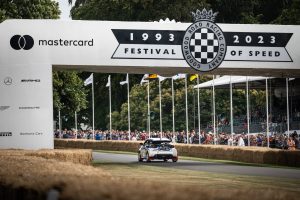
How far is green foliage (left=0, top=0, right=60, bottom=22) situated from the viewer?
149ft

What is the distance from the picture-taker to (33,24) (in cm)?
2764

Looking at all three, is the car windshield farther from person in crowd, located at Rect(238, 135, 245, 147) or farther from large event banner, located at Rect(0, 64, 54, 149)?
person in crowd, located at Rect(238, 135, 245, 147)

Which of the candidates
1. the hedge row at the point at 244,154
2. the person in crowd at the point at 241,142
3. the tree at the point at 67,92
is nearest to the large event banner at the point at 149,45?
the hedge row at the point at 244,154

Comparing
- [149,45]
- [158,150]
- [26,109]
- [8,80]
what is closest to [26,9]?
[158,150]

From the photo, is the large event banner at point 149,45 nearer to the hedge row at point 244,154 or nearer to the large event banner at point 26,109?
the large event banner at point 26,109

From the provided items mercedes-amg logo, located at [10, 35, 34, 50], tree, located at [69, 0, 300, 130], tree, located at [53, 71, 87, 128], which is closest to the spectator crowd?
tree, located at [69, 0, 300, 130]

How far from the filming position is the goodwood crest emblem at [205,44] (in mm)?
28797

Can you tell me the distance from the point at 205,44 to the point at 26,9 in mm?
19354

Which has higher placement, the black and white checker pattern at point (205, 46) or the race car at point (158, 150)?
the black and white checker pattern at point (205, 46)

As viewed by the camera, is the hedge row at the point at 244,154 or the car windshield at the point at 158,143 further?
the car windshield at the point at 158,143

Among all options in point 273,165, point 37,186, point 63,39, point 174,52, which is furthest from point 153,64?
point 37,186

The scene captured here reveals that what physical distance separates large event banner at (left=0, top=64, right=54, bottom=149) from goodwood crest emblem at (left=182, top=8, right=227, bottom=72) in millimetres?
5021

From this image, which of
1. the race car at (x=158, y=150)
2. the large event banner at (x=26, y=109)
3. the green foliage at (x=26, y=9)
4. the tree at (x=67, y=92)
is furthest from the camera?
the tree at (x=67, y=92)

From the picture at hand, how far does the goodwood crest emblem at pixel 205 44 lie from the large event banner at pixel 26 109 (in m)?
5.02
